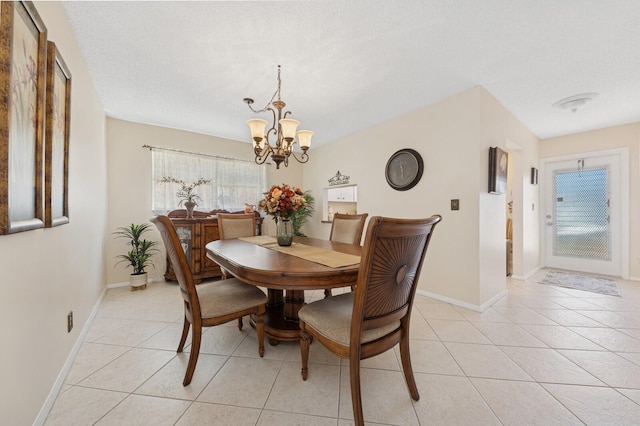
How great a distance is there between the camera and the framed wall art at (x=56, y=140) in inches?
50.3

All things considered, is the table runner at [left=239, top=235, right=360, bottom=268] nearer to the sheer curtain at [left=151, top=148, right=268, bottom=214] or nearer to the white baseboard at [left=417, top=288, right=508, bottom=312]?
the white baseboard at [left=417, top=288, right=508, bottom=312]

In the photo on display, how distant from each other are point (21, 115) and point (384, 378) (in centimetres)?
232

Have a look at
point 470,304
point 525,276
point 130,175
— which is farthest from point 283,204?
point 525,276

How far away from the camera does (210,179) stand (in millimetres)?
4035

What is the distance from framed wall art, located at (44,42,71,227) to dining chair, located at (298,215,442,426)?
5.26ft

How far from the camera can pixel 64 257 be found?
62.4 inches

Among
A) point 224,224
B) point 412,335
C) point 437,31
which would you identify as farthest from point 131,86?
point 412,335

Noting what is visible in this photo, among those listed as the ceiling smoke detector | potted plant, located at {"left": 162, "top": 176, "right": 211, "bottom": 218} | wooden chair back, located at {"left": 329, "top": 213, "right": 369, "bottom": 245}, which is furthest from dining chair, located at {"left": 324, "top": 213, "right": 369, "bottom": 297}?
the ceiling smoke detector

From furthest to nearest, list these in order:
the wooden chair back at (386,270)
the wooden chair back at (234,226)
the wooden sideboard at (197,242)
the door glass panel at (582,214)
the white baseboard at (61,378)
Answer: the door glass panel at (582,214)
the wooden sideboard at (197,242)
the wooden chair back at (234,226)
the white baseboard at (61,378)
the wooden chair back at (386,270)

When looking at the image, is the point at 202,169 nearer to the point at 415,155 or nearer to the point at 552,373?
the point at 415,155

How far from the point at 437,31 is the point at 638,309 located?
3.56 metres

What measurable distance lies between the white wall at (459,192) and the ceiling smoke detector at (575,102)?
46cm

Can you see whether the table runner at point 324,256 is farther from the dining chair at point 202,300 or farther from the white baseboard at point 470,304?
the white baseboard at point 470,304

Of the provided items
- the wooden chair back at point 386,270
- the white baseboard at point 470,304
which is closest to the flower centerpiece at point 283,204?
the wooden chair back at point 386,270
